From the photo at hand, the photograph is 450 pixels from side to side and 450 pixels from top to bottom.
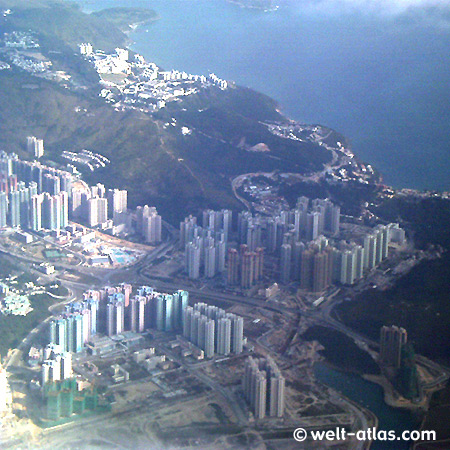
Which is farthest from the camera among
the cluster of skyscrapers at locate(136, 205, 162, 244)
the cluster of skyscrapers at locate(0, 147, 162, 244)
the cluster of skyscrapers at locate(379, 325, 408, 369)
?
the cluster of skyscrapers at locate(0, 147, 162, 244)

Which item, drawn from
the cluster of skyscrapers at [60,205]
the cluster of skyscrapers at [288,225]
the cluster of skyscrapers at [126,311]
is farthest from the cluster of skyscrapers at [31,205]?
the cluster of skyscrapers at [126,311]

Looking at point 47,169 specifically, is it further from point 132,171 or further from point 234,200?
point 234,200

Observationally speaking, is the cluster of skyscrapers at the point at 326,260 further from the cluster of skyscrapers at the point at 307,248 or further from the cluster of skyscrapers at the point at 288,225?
the cluster of skyscrapers at the point at 288,225

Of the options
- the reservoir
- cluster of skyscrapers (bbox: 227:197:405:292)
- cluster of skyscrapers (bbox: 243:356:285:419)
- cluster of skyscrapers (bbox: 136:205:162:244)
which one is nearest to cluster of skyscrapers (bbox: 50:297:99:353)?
cluster of skyscrapers (bbox: 243:356:285:419)

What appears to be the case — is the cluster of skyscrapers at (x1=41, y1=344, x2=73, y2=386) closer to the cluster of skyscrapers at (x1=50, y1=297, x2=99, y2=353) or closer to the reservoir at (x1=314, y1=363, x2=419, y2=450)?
the cluster of skyscrapers at (x1=50, y1=297, x2=99, y2=353)

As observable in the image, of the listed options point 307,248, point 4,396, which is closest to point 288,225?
point 307,248

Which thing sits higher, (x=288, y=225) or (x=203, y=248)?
(x=288, y=225)

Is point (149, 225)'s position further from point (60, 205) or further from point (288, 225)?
point (288, 225)

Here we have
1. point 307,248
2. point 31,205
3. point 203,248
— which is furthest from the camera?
point 31,205
